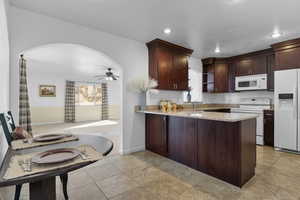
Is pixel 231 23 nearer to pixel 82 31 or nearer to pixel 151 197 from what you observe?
Answer: pixel 82 31

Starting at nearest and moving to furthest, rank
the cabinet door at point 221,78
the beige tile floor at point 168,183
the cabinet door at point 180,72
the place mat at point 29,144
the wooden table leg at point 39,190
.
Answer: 1. the wooden table leg at point 39,190
2. the place mat at point 29,144
3. the beige tile floor at point 168,183
4. the cabinet door at point 180,72
5. the cabinet door at point 221,78

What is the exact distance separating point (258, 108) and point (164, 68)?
2.72 metres

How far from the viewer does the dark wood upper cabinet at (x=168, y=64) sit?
3.46 meters

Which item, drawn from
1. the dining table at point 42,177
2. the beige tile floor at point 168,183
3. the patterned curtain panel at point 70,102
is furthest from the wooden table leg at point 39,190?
the patterned curtain panel at point 70,102

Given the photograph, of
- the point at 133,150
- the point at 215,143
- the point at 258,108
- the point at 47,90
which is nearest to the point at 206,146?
the point at 215,143

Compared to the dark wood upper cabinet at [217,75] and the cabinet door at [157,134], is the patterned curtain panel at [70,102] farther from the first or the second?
the dark wood upper cabinet at [217,75]

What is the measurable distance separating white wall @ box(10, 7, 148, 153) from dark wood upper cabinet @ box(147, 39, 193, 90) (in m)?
0.25

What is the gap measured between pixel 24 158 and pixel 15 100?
1652 millimetres

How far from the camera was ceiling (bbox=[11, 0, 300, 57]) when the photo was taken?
2.10 metres

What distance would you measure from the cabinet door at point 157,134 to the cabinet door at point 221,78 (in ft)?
8.75

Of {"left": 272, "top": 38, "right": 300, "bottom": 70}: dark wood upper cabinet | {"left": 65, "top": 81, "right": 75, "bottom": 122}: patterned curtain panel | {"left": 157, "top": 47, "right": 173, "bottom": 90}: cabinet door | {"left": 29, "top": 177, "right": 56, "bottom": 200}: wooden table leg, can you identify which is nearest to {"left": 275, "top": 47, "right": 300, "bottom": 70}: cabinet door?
{"left": 272, "top": 38, "right": 300, "bottom": 70}: dark wood upper cabinet

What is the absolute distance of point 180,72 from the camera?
12.7 ft

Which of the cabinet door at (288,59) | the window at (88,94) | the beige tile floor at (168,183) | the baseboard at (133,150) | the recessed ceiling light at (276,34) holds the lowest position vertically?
the beige tile floor at (168,183)

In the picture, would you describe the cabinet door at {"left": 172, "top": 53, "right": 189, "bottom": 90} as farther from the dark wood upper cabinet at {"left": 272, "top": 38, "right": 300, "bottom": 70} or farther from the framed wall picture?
the framed wall picture
